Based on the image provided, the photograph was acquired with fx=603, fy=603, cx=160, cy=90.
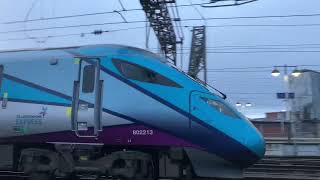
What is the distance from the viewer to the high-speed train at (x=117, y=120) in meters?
11.9

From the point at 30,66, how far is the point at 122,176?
10.6 ft

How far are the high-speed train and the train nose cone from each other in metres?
0.02

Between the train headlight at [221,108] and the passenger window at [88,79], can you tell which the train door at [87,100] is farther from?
the train headlight at [221,108]

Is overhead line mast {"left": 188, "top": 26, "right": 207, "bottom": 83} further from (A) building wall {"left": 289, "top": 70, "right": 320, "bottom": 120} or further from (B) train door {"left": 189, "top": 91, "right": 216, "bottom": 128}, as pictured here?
(B) train door {"left": 189, "top": 91, "right": 216, "bottom": 128}

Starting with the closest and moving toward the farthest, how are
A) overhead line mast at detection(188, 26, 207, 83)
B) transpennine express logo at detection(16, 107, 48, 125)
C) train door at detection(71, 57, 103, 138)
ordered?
train door at detection(71, 57, 103, 138), transpennine express logo at detection(16, 107, 48, 125), overhead line mast at detection(188, 26, 207, 83)

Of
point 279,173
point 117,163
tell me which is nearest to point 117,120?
point 117,163

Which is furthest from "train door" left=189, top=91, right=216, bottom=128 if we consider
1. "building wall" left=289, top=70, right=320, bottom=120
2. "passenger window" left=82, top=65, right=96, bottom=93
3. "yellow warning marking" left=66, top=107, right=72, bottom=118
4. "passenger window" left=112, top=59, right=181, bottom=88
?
"building wall" left=289, top=70, right=320, bottom=120

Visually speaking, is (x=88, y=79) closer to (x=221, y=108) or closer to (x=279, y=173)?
(x=221, y=108)

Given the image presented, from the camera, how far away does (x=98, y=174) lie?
1262 centimetres

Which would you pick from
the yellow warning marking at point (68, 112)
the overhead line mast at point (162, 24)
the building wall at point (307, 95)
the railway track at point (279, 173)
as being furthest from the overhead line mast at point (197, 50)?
the yellow warning marking at point (68, 112)

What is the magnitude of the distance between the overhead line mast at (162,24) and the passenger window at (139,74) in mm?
20240

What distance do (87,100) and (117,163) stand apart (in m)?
1.44

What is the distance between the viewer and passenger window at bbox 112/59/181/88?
40.0 feet

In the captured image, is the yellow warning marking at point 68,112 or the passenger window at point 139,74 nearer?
the passenger window at point 139,74
